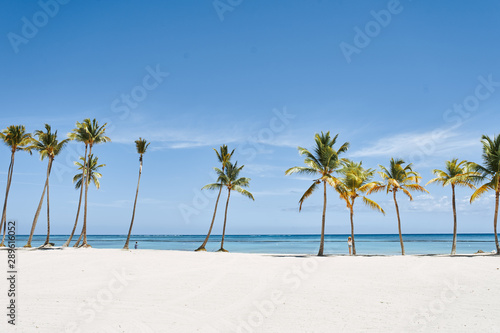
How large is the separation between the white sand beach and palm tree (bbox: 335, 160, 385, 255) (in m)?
10.4

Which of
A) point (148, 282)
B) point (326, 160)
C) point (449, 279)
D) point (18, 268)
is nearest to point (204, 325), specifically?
point (148, 282)

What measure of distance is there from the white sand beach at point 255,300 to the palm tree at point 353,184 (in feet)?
34.1

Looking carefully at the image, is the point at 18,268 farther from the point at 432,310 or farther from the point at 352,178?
the point at 352,178

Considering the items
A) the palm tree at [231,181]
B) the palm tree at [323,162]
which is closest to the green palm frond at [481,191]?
the palm tree at [323,162]

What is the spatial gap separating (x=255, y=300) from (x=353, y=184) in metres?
19.0

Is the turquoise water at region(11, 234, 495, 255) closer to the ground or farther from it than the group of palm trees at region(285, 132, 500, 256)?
closer to the ground

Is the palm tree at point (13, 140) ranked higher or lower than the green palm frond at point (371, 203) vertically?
higher

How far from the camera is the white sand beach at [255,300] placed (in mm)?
6844

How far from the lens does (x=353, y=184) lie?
26.0 meters

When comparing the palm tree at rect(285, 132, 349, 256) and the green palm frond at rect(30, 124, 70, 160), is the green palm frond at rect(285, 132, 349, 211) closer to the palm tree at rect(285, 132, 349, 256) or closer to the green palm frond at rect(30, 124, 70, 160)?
the palm tree at rect(285, 132, 349, 256)

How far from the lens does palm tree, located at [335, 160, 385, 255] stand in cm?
2450

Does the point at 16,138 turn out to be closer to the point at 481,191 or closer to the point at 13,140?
the point at 13,140

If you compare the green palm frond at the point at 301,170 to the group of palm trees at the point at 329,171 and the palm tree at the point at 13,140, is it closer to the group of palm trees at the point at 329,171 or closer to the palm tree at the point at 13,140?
the group of palm trees at the point at 329,171

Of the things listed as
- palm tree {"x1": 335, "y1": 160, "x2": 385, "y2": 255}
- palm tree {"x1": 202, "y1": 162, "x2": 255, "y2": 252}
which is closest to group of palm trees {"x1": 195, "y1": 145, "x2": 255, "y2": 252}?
palm tree {"x1": 202, "y1": 162, "x2": 255, "y2": 252}
